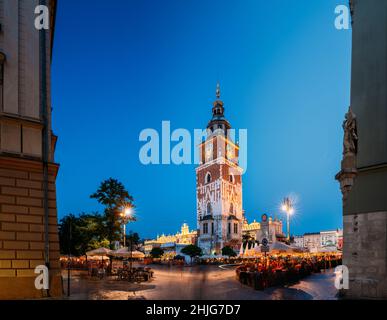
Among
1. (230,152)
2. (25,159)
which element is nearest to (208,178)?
(230,152)

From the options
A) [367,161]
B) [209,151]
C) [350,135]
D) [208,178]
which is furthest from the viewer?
[209,151]

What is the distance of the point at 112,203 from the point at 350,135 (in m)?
29.0

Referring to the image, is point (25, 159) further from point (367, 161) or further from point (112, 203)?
point (112, 203)

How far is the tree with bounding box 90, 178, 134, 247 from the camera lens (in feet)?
128

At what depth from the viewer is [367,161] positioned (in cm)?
1468

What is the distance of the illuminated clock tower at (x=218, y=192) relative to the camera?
8531 centimetres

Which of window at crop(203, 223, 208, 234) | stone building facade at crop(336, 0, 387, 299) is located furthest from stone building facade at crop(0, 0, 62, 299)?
window at crop(203, 223, 208, 234)

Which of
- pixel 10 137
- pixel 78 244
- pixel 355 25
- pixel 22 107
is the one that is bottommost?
pixel 78 244
